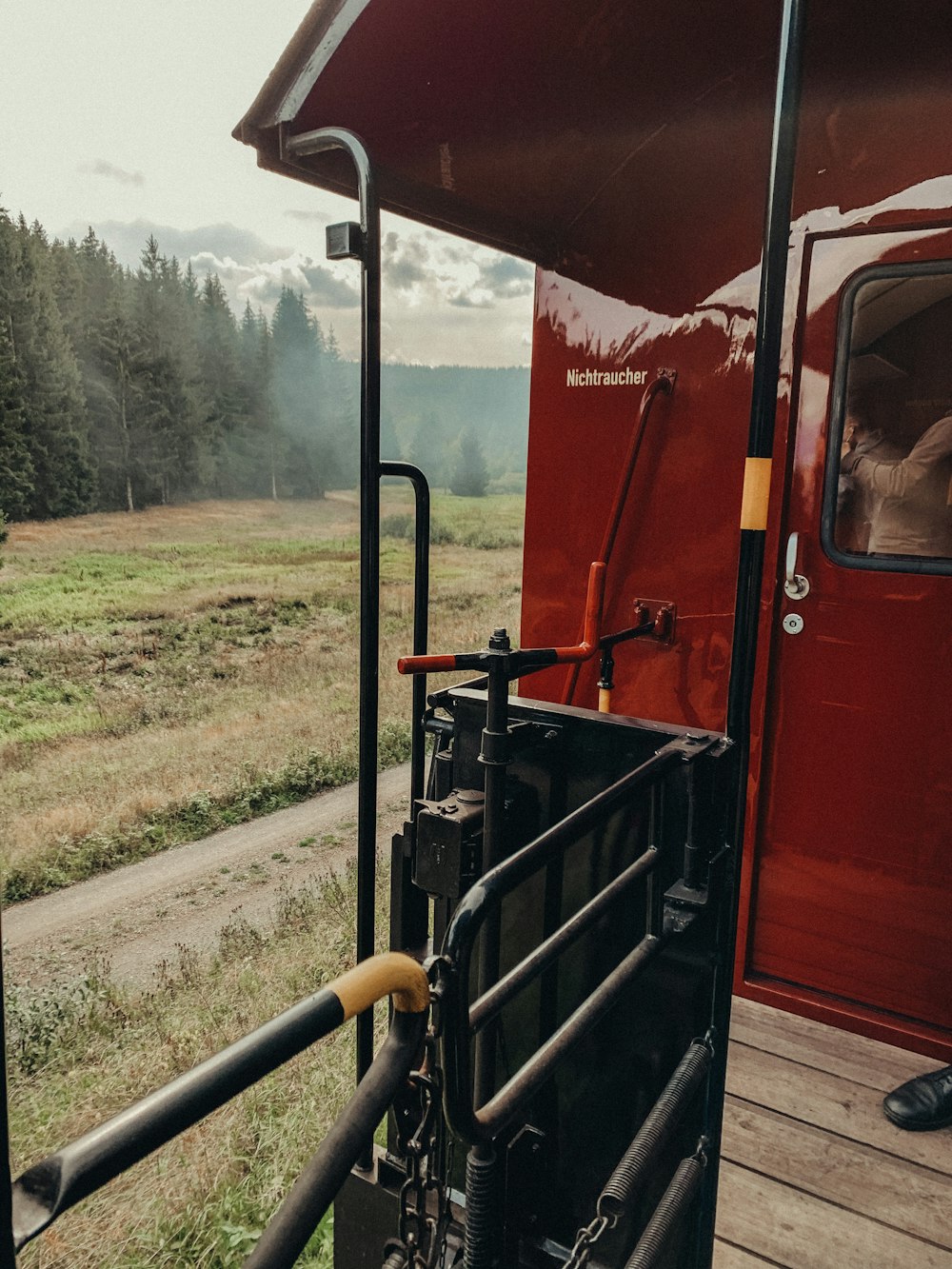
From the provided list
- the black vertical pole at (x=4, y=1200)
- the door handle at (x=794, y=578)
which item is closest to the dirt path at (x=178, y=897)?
the door handle at (x=794, y=578)

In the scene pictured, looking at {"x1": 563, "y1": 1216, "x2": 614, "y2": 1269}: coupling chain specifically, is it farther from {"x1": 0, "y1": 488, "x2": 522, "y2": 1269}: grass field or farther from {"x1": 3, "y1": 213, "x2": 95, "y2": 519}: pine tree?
{"x1": 3, "y1": 213, "x2": 95, "y2": 519}: pine tree

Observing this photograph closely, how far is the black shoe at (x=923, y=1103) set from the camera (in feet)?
7.55

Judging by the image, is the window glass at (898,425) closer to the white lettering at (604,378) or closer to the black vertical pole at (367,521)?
the white lettering at (604,378)

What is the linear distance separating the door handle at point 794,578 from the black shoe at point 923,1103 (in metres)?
1.29

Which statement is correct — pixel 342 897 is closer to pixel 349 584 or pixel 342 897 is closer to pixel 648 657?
pixel 648 657

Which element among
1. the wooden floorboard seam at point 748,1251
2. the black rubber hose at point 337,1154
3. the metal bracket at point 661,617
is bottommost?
the wooden floorboard seam at point 748,1251

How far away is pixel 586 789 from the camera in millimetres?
1828

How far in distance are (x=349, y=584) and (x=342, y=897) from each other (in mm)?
20840

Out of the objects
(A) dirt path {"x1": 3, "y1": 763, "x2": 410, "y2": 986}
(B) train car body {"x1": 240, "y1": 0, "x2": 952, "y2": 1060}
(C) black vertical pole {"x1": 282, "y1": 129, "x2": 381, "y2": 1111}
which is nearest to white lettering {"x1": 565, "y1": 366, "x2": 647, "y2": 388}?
(B) train car body {"x1": 240, "y1": 0, "x2": 952, "y2": 1060}

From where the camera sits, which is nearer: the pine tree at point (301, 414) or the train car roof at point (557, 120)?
the train car roof at point (557, 120)

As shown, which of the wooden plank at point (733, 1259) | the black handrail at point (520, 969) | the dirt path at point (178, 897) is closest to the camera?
the black handrail at point (520, 969)

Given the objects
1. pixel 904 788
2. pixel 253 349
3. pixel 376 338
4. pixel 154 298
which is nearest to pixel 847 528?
pixel 904 788

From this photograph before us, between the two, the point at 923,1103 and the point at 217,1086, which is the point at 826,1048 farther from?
the point at 217,1086

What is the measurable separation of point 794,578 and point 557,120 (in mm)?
1406
